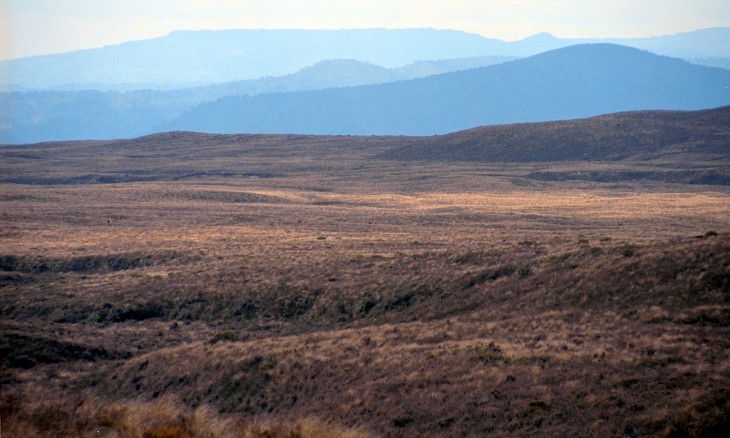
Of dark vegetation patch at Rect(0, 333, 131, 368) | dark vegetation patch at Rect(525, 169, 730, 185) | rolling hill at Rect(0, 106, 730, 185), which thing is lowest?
dark vegetation patch at Rect(525, 169, 730, 185)

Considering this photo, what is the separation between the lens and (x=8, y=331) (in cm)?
2009

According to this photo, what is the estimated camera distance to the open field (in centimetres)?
1242

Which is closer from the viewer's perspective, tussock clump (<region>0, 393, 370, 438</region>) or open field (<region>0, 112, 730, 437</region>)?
tussock clump (<region>0, 393, 370, 438</region>)

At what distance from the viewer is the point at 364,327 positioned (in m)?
22.2

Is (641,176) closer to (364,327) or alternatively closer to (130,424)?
(364,327)

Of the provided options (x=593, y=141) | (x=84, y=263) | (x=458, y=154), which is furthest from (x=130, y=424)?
(x=593, y=141)

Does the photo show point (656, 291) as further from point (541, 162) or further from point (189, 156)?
point (189, 156)

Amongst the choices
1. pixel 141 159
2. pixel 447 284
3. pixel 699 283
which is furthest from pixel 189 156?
pixel 699 283

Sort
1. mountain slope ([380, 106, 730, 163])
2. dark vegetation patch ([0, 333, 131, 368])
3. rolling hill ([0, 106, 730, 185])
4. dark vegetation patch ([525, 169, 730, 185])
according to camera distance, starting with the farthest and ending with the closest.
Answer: mountain slope ([380, 106, 730, 163])
rolling hill ([0, 106, 730, 185])
dark vegetation patch ([525, 169, 730, 185])
dark vegetation patch ([0, 333, 131, 368])

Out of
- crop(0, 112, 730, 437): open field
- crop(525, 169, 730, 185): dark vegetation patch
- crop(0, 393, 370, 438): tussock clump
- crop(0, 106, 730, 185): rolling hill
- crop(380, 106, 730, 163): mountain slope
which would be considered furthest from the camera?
crop(380, 106, 730, 163): mountain slope

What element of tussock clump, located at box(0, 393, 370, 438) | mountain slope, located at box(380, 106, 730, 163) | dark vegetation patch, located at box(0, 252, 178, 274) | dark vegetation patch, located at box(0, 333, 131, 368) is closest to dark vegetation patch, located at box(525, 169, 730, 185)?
mountain slope, located at box(380, 106, 730, 163)

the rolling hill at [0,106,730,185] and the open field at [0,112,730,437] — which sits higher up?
the rolling hill at [0,106,730,185]

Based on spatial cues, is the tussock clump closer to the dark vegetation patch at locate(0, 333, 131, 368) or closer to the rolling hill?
the dark vegetation patch at locate(0, 333, 131, 368)

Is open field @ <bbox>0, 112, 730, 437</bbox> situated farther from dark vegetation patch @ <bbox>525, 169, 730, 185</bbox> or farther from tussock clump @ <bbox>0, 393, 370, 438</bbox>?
dark vegetation patch @ <bbox>525, 169, 730, 185</bbox>
